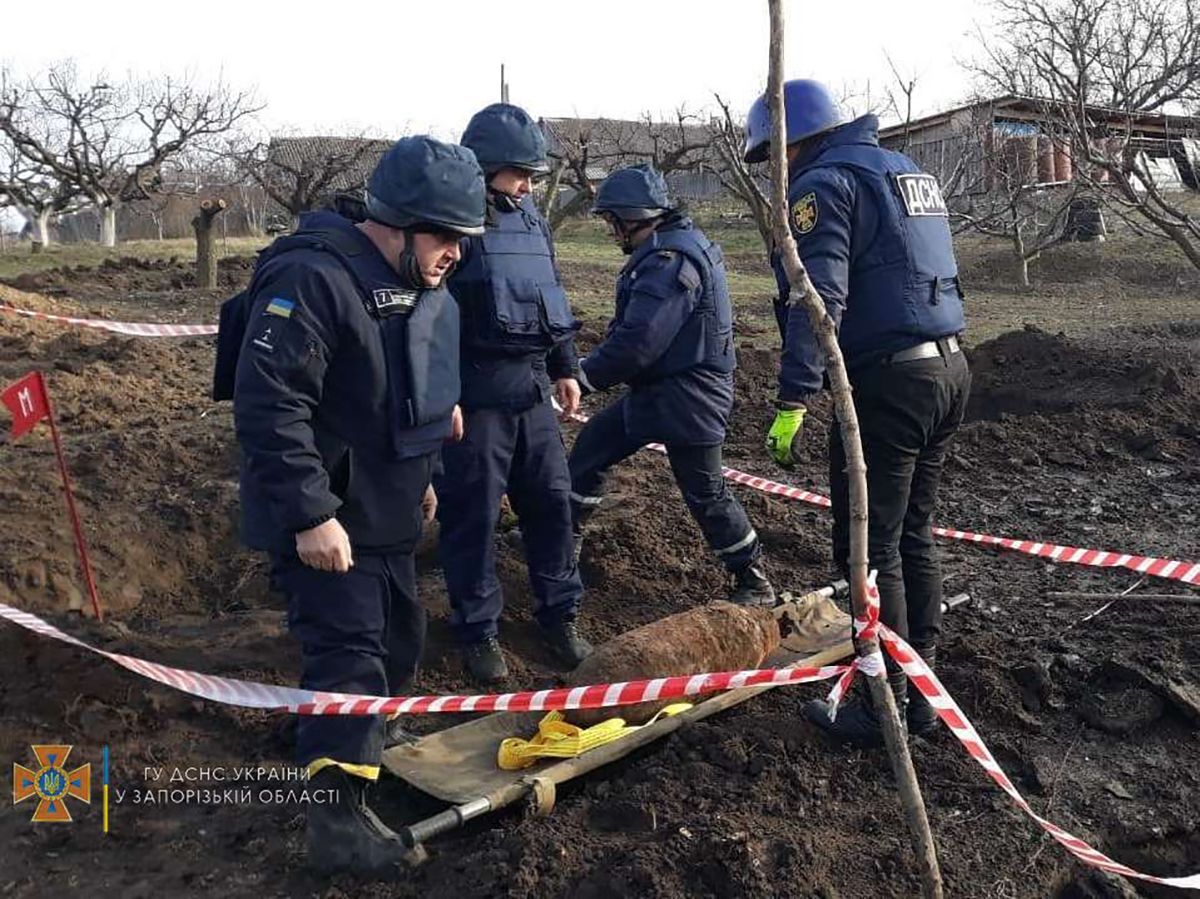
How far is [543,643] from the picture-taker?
4.76 meters

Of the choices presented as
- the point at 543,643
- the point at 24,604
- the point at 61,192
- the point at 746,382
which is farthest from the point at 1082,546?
the point at 61,192

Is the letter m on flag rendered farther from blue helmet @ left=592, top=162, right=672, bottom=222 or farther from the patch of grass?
the patch of grass

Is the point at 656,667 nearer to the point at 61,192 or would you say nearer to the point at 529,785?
the point at 529,785

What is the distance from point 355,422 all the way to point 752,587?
257 cm

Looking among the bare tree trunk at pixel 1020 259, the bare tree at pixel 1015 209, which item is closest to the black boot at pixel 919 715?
the bare tree at pixel 1015 209

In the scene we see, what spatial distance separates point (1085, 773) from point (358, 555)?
103 inches

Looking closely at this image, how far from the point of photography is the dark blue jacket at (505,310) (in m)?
4.14

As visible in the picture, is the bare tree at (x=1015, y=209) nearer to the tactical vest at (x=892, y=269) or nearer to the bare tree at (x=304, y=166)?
the bare tree at (x=304, y=166)

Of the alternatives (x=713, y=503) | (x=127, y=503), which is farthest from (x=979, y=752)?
(x=127, y=503)

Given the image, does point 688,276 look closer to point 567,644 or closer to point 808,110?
point 808,110

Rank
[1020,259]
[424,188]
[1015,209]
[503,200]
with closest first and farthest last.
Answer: [424,188], [503,200], [1015,209], [1020,259]

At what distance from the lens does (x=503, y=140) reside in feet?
13.5

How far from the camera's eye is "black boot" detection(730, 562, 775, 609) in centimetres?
499

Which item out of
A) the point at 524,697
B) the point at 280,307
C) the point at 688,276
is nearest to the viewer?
the point at 280,307
